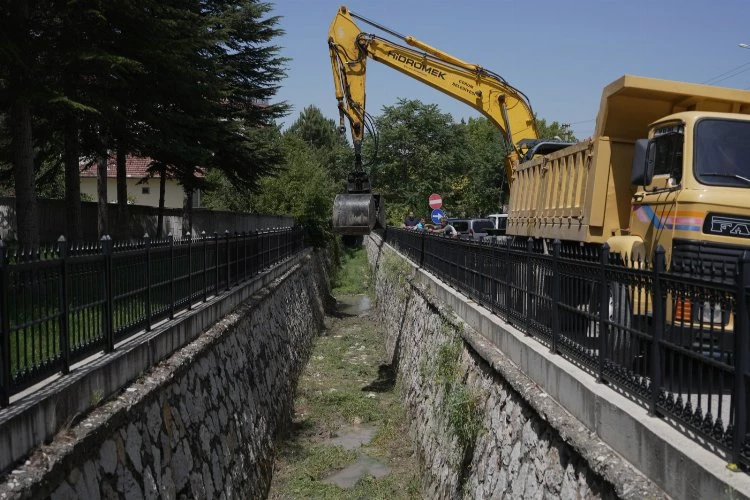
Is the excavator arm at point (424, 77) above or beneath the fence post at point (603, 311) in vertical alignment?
above

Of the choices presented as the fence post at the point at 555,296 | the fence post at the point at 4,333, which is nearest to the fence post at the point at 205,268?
the fence post at the point at 555,296

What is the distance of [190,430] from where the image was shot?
309 inches

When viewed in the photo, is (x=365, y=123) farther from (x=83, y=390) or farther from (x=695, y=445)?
(x=695, y=445)

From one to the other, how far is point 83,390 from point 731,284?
4550 mm

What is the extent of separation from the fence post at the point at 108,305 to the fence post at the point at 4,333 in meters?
1.91

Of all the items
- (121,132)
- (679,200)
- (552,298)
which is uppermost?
(121,132)

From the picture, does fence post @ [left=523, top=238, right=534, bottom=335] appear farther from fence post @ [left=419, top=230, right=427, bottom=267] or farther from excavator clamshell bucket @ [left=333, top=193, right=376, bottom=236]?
fence post @ [left=419, top=230, right=427, bottom=267]

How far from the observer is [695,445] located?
164 inches

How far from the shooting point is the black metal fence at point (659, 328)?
3.96 metres

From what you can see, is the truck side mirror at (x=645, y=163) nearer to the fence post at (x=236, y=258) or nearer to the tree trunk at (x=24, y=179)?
the fence post at (x=236, y=258)

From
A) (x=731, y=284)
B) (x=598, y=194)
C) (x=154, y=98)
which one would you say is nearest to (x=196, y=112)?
(x=154, y=98)

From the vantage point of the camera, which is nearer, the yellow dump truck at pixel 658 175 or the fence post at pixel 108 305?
the yellow dump truck at pixel 658 175

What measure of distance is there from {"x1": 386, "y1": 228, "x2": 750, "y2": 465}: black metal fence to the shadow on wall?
30.5 feet

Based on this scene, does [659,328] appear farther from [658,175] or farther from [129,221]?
[129,221]
